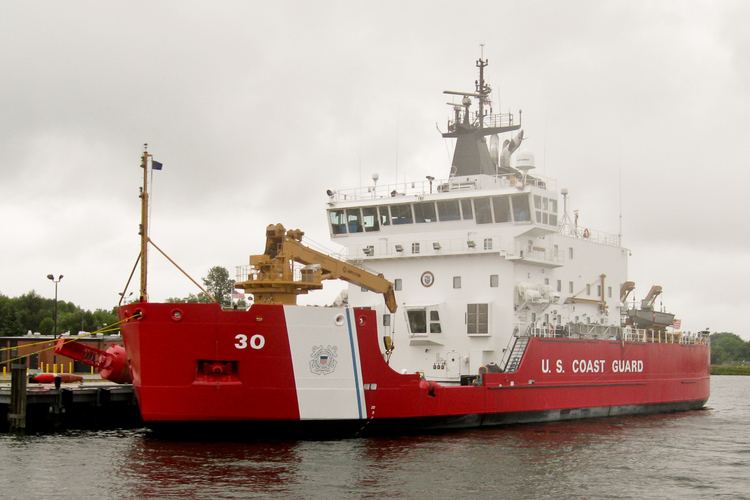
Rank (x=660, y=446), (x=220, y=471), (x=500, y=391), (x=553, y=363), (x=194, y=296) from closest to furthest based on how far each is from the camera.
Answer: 1. (x=220, y=471)
2. (x=660, y=446)
3. (x=500, y=391)
4. (x=553, y=363)
5. (x=194, y=296)

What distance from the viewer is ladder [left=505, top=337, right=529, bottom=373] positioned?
24.4 metres

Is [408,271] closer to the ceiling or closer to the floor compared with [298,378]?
closer to the ceiling

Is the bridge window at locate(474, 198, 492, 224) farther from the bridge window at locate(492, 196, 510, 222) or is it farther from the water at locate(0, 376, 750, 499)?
the water at locate(0, 376, 750, 499)

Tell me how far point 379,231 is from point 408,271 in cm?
146

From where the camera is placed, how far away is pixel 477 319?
24906 millimetres

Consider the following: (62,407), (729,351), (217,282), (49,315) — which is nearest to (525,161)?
(62,407)

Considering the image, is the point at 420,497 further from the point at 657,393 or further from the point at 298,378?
the point at 657,393

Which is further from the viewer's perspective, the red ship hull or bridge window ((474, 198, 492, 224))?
bridge window ((474, 198, 492, 224))

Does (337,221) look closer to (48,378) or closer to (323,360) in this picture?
(323,360)

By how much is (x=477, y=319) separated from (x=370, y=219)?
4.14 m

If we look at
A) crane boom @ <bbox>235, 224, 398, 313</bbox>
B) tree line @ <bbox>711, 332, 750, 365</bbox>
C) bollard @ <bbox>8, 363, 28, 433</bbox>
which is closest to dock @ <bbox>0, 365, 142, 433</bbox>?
bollard @ <bbox>8, 363, 28, 433</bbox>

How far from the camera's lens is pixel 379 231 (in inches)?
1043

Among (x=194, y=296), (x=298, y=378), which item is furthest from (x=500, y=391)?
(x=194, y=296)

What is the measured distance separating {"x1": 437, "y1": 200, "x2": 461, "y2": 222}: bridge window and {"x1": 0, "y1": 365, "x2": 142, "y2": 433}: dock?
9222 millimetres
